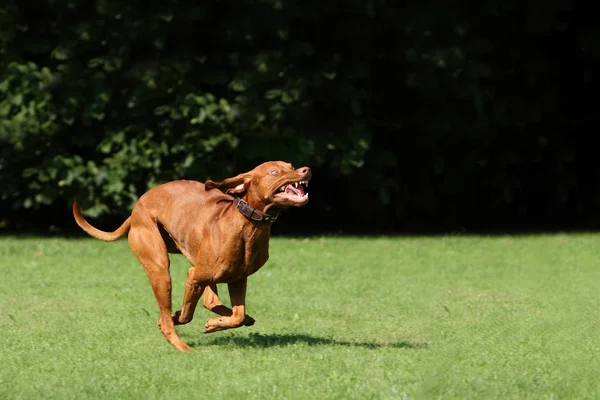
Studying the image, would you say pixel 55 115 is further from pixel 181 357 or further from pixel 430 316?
pixel 181 357

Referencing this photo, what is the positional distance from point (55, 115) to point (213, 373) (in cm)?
995

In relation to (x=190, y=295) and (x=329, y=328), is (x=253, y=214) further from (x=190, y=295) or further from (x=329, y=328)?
(x=329, y=328)

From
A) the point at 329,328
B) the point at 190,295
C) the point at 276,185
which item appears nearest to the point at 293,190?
the point at 276,185

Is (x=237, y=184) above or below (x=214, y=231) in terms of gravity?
above

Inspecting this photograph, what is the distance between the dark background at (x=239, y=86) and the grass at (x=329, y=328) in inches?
61.4

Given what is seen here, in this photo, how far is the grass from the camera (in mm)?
7246

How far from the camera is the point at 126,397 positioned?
6.90 metres

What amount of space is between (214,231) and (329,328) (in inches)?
79.1

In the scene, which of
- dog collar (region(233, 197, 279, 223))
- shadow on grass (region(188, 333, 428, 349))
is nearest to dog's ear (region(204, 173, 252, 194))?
dog collar (region(233, 197, 279, 223))

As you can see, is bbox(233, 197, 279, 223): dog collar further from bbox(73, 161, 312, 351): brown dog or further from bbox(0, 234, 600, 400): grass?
bbox(0, 234, 600, 400): grass

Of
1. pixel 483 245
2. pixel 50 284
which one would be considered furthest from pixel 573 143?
pixel 50 284

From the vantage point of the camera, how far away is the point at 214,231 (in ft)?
26.5

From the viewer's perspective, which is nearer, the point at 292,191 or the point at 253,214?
the point at 292,191

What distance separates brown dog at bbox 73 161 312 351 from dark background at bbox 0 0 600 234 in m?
7.85
